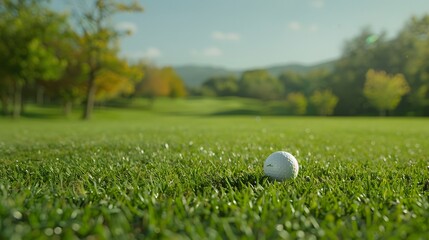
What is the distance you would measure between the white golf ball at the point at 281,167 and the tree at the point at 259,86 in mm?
104125

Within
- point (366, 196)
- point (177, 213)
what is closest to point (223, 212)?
→ point (177, 213)

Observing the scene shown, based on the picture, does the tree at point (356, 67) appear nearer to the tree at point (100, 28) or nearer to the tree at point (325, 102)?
the tree at point (325, 102)

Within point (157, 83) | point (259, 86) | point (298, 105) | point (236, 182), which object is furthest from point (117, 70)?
point (259, 86)

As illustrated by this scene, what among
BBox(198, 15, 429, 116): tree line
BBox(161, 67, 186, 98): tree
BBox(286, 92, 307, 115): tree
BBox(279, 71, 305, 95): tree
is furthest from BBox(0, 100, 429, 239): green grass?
BBox(279, 71, 305, 95): tree

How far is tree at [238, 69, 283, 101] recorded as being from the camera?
10919 centimetres

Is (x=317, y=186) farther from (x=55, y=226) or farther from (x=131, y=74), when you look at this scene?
(x=131, y=74)

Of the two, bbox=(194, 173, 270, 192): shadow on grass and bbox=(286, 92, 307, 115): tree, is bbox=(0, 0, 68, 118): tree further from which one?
bbox=(286, 92, 307, 115): tree

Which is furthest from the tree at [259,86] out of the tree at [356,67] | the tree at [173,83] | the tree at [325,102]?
the tree at [325,102]

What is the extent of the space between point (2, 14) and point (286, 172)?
111 ft

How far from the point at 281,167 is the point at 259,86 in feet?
368

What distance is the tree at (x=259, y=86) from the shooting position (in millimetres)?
109188

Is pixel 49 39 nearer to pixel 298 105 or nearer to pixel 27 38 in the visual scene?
pixel 27 38

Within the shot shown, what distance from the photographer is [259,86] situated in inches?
4486

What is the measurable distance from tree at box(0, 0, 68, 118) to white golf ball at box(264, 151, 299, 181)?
29.4 m
